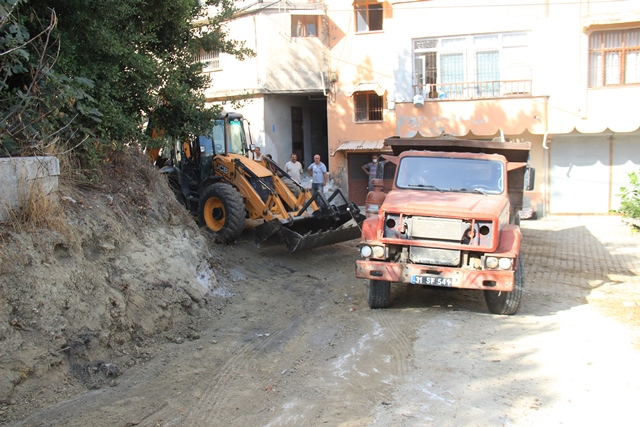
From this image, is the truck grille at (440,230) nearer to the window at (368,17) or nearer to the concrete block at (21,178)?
the concrete block at (21,178)

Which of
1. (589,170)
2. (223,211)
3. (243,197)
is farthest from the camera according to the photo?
(589,170)

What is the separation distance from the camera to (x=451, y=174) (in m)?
8.46

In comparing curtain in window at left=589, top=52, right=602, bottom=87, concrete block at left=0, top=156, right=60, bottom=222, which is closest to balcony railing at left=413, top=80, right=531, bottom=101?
curtain in window at left=589, top=52, right=602, bottom=87

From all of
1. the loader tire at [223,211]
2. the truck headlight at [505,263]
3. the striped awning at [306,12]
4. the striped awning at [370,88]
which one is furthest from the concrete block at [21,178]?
the striped awning at [306,12]

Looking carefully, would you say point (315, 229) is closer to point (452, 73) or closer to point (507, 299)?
point (507, 299)

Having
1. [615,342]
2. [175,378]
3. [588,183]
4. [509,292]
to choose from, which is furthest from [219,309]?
[588,183]

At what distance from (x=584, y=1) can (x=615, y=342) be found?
13.5m

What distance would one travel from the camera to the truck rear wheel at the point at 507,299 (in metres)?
7.46

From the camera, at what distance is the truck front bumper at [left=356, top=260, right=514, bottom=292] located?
6.93 metres

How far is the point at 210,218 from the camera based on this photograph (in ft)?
38.0

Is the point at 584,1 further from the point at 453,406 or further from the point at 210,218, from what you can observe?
the point at 453,406

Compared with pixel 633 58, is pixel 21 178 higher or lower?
lower

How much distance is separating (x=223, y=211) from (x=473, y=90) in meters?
10.3

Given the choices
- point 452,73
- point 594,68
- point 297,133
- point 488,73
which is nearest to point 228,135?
point 452,73
